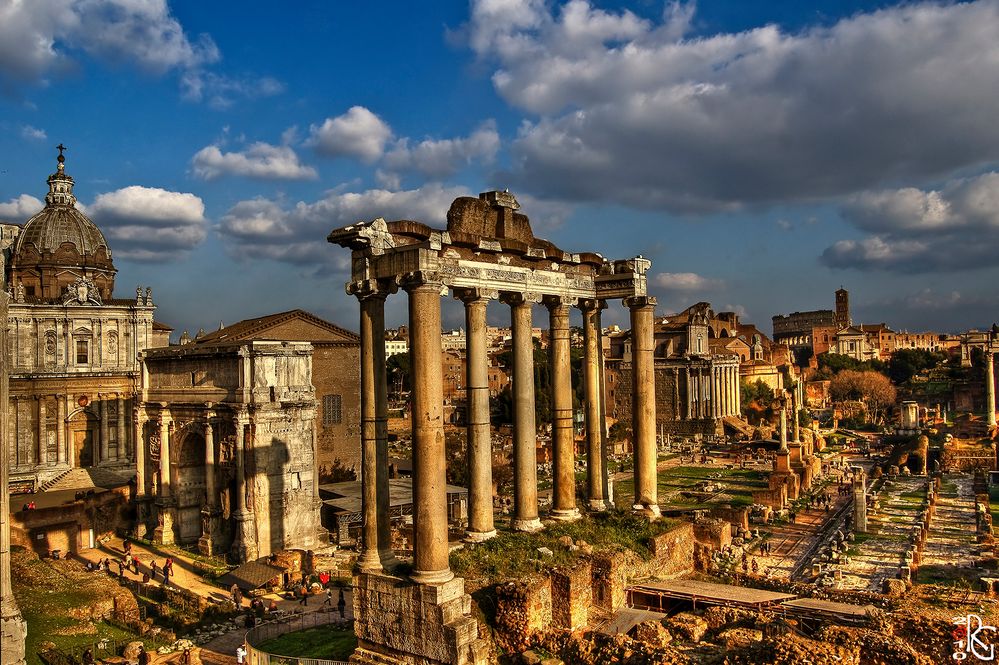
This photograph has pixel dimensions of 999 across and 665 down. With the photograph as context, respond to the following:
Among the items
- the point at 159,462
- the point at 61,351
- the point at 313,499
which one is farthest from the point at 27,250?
the point at 313,499

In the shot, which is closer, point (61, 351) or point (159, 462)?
point (159, 462)

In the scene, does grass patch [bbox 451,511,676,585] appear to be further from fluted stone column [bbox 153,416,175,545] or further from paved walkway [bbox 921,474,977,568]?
fluted stone column [bbox 153,416,175,545]

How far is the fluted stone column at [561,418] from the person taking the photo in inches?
680

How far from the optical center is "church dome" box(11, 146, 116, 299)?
136ft

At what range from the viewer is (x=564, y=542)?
15.8m

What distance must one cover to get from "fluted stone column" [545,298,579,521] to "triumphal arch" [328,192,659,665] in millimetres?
28

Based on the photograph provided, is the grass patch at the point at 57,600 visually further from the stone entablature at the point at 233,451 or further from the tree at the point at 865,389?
the tree at the point at 865,389

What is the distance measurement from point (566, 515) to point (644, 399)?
3.10 metres

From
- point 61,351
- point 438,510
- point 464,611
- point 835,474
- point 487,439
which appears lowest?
point 835,474

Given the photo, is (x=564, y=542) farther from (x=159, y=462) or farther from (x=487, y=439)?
(x=159, y=462)

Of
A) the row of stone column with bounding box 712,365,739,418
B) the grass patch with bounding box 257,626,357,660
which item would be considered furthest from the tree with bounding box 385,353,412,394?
the grass patch with bounding box 257,626,357,660

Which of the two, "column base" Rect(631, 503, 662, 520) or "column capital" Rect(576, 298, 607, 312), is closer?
"column base" Rect(631, 503, 662, 520)

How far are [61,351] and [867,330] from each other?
13755 centimetres

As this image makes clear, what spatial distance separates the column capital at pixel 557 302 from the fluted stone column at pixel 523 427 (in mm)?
940
